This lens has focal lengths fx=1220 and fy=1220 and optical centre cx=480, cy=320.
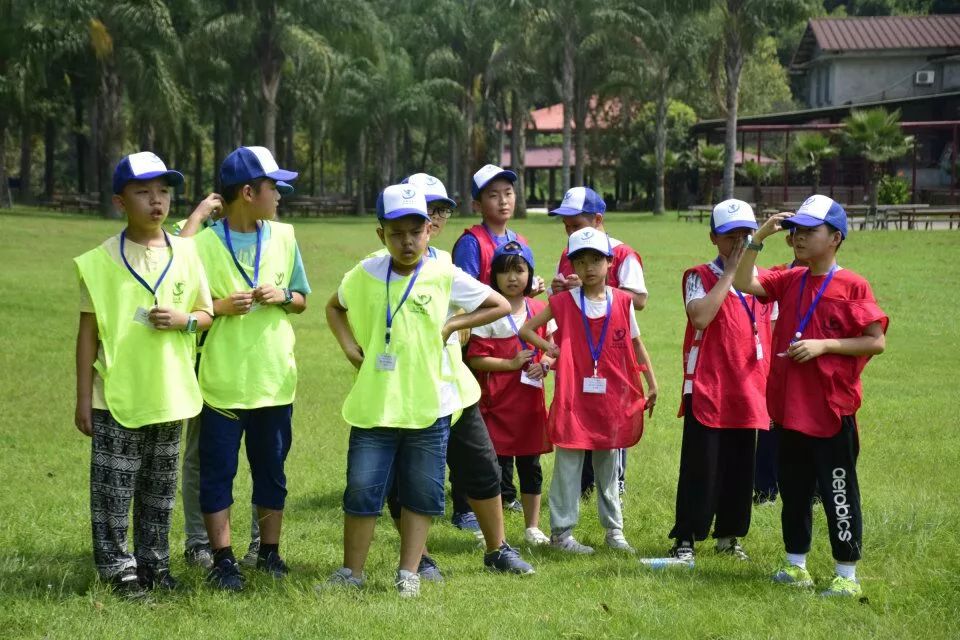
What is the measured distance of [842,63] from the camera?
62.9 m

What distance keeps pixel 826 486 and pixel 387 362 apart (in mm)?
2162

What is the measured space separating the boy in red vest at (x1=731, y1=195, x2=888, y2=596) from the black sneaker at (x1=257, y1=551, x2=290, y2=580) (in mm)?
2400

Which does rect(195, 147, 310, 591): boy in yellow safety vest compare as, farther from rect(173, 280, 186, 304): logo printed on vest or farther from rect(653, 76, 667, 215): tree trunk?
rect(653, 76, 667, 215): tree trunk

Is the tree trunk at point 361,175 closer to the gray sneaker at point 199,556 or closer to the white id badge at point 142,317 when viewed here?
the gray sneaker at point 199,556

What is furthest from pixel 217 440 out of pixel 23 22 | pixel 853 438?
pixel 23 22

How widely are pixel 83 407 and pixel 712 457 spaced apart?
3.12m

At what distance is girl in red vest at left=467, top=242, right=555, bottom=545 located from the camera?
692 cm

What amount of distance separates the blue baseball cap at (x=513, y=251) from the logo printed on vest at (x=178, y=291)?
1.99m

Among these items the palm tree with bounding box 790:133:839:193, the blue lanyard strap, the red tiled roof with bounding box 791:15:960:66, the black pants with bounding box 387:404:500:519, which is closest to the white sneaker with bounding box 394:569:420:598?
the black pants with bounding box 387:404:500:519

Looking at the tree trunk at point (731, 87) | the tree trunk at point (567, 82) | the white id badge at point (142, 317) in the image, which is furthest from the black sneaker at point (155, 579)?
the tree trunk at point (567, 82)

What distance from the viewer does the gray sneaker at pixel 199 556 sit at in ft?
20.1

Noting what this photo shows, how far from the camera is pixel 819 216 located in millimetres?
5883

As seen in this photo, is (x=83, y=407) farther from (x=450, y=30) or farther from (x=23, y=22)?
(x=450, y=30)

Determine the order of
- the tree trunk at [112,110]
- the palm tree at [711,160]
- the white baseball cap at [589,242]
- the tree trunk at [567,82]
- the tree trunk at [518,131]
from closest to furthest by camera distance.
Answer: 1. the white baseball cap at [589,242]
2. the tree trunk at [112,110]
3. the tree trunk at [567,82]
4. the palm tree at [711,160]
5. the tree trunk at [518,131]
